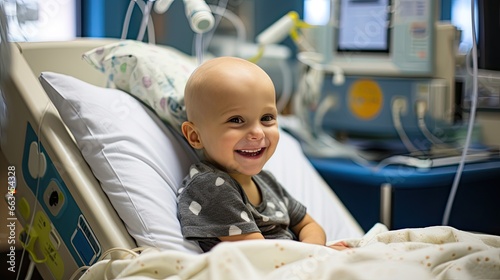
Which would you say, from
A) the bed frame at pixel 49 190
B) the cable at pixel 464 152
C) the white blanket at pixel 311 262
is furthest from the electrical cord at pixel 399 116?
the bed frame at pixel 49 190

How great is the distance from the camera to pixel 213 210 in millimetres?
1216

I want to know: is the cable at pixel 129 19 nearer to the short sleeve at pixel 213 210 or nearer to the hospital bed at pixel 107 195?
the hospital bed at pixel 107 195

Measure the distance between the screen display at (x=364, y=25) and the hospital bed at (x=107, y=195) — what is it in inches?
36.2

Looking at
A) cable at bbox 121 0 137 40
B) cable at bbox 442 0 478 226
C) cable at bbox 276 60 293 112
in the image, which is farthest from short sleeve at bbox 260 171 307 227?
cable at bbox 276 60 293 112

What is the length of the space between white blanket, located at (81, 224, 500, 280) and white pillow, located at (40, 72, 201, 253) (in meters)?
0.11

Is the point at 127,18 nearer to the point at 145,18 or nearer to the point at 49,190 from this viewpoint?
the point at 145,18

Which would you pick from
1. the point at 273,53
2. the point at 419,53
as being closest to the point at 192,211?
the point at 419,53

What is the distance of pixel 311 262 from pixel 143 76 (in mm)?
599

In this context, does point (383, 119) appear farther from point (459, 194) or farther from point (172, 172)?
point (172, 172)

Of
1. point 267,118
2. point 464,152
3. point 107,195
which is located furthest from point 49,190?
point 464,152

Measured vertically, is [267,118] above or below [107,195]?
above

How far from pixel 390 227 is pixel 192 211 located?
30.3 inches

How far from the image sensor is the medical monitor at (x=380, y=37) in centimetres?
209

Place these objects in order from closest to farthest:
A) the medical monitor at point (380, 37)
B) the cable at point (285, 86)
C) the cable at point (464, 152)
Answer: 1. the cable at point (464, 152)
2. the medical monitor at point (380, 37)
3. the cable at point (285, 86)
